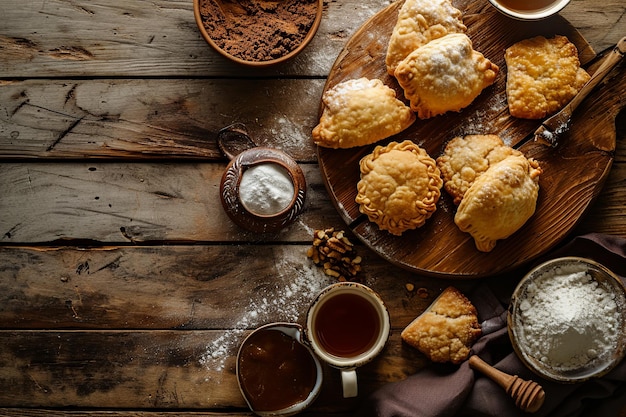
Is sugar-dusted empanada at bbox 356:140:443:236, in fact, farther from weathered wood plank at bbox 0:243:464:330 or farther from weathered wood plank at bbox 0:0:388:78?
weathered wood plank at bbox 0:0:388:78

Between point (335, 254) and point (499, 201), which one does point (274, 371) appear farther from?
point (499, 201)

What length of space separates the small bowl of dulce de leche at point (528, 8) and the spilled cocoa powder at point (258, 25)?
579 millimetres

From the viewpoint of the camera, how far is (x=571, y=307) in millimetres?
1929

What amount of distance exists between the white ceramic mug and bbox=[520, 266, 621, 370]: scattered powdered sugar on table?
1.41ft

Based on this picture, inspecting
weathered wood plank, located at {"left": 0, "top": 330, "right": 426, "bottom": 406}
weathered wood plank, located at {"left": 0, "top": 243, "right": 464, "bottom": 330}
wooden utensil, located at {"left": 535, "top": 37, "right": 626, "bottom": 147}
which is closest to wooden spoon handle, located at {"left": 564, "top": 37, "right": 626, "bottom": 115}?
wooden utensil, located at {"left": 535, "top": 37, "right": 626, "bottom": 147}

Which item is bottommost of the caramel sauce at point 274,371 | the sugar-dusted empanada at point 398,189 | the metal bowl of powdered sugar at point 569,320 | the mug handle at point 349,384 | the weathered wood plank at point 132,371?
the weathered wood plank at point 132,371

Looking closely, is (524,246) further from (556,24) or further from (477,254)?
(556,24)

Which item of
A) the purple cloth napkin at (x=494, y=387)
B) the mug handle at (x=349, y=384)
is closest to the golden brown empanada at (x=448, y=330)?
the purple cloth napkin at (x=494, y=387)

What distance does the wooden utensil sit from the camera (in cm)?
197

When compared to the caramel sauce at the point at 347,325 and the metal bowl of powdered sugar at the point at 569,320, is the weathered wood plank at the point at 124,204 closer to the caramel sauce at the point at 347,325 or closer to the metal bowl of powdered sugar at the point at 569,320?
the caramel sauce at the point at 347,325

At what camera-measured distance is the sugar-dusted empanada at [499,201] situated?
1929mm

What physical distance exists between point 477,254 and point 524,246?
0.14m

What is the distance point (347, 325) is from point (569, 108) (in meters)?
0.93

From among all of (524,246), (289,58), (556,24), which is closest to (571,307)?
(524,246)
